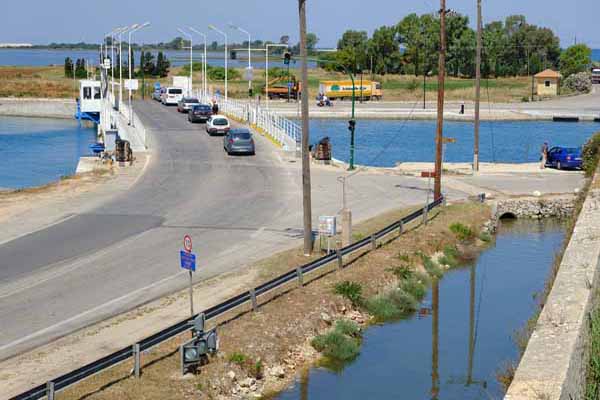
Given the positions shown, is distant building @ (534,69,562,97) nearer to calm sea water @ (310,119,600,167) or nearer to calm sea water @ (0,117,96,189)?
calm sea water @ (310,119,600,167)

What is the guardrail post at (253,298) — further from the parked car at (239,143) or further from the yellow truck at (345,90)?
the yellow truck at (345,90)

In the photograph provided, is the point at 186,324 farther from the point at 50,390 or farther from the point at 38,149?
the point at 38,149

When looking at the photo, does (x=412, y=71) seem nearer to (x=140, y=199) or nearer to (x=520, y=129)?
(x=520, y=129)

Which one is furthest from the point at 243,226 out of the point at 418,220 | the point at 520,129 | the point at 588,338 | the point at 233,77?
the point at 233,77

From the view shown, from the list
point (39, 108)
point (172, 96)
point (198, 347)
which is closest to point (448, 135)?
point (172, 96)

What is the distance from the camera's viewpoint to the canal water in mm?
20000

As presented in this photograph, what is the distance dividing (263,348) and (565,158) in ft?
108

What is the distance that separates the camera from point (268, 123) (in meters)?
59.1

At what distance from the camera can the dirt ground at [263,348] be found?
17359mm

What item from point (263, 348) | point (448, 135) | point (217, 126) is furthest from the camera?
point (448, 135)

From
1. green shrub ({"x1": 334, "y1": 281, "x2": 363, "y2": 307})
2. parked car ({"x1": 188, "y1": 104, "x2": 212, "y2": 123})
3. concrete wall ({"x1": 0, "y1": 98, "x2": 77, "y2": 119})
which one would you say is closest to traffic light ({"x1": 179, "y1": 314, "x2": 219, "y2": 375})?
green shrub ({"x1": 334, "y1": 281, "x2": 363, "y2": 307})

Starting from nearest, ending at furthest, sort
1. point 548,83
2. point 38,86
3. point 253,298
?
point 253,298 → point 548,83 → point 38,86

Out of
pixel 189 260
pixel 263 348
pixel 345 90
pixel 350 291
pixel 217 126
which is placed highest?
pixel 345 90

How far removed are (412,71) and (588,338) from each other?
142865 mm
